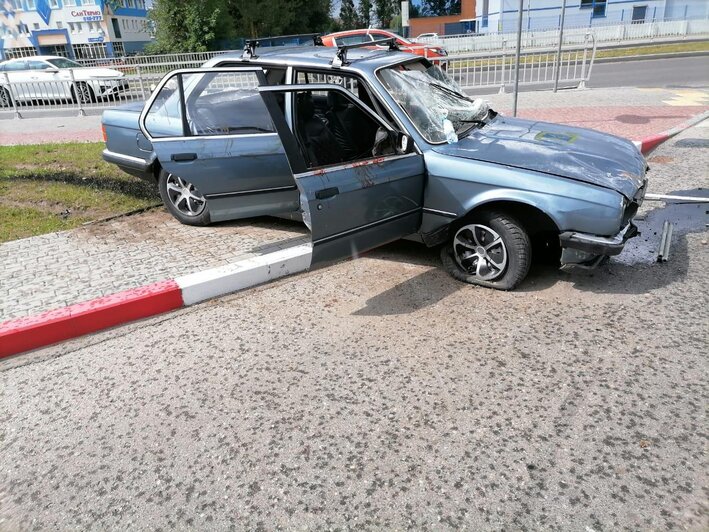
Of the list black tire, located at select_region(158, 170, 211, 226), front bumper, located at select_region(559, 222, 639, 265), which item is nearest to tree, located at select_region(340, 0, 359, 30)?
black tire, located at select_region(158, 170, 211, 226)

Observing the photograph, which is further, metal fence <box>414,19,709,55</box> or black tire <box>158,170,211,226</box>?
metal fence <box>414,19,709,55</box>

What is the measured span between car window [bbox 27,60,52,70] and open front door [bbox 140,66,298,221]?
17.2 m

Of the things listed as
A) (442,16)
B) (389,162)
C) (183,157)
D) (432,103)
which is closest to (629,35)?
(442,16)

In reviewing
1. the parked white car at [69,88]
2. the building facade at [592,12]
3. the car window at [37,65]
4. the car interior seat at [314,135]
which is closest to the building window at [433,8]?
the building facade at [592,12]

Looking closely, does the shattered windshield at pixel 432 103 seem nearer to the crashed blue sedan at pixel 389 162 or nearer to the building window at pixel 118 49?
the crashed blue sedan at pixel 389 162

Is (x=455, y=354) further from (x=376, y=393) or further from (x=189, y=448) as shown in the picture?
(x=189, y=448)

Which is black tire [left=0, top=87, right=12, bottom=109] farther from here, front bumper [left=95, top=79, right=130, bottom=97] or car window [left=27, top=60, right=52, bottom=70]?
car window [left=27, top=60, right=52, bottom=70]

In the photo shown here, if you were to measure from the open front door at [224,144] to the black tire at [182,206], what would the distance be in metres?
0.61

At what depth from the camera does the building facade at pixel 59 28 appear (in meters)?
58.7

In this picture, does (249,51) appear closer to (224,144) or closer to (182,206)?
(224,144)

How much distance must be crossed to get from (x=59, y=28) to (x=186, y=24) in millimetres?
37949

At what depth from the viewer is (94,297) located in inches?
177

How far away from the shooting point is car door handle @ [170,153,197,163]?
517 cm

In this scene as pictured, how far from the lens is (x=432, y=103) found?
494cm
